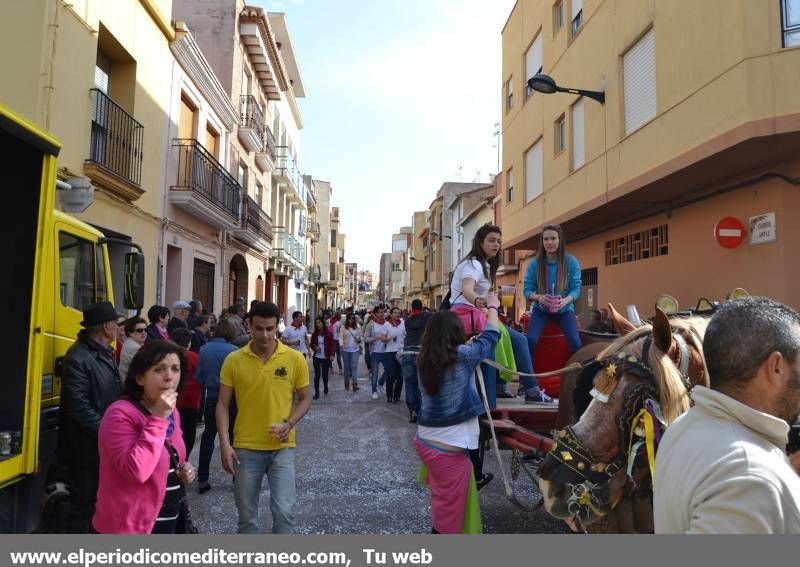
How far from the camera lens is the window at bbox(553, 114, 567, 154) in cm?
1427

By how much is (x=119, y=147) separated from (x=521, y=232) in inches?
468

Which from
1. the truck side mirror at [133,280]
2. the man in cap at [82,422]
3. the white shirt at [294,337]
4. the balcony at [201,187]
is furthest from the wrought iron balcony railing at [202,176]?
the man in cap at [82,422]

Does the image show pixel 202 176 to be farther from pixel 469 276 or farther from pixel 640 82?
pixel 469 276

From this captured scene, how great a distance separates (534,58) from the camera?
1655 cm

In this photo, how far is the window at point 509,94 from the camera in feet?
61.4

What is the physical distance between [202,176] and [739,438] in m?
14.3

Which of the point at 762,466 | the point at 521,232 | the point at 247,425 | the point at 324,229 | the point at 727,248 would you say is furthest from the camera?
the point at 324,229

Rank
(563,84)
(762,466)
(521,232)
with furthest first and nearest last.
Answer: (521,232)
(563,84)
(762,466)

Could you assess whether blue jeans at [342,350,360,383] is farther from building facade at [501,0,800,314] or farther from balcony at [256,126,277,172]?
balcony at [256,126,277,172]

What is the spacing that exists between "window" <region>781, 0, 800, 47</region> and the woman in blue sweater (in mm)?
5029

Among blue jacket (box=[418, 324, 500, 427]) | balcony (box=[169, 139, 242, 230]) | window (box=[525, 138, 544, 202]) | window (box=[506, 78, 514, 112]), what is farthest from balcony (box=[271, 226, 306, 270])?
blue jacket (box=[418, 324, 500, 427])

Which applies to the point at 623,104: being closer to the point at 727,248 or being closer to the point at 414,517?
the point at 727,248
